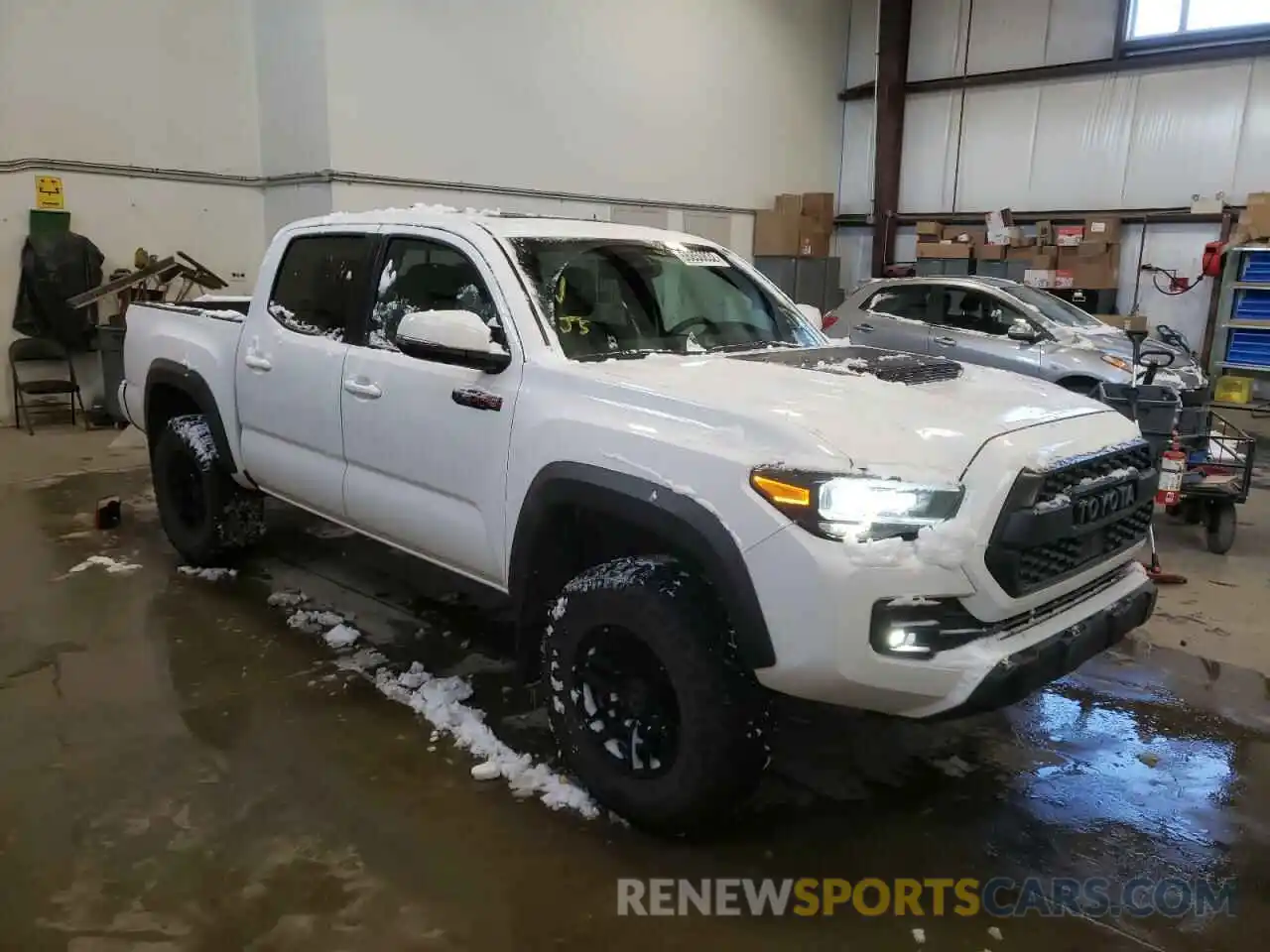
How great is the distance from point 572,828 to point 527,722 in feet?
2.20

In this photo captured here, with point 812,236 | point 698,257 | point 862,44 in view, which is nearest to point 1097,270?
point 812,236

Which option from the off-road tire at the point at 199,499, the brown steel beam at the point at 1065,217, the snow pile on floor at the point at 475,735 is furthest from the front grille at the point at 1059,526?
the brown steel beam at the point at 1065,217

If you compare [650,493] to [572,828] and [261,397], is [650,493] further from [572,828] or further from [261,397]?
[261,397]

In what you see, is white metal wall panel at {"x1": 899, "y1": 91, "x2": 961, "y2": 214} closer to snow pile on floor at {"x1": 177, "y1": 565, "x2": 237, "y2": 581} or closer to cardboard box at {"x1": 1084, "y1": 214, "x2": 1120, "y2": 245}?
cardboard box at {"x1": 1084, "y1": 214, "x2": 1120, "y2": 245}

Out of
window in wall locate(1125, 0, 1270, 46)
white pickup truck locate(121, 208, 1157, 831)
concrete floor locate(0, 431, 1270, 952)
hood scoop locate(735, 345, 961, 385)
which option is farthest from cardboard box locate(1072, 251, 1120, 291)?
hood scoop locate(735, 345, 961, 385)

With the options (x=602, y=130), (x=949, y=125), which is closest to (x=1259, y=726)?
(x=602, y=130)

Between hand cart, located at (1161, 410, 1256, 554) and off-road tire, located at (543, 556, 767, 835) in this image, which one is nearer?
off-road tire, located at (543, 556, 767, 835)

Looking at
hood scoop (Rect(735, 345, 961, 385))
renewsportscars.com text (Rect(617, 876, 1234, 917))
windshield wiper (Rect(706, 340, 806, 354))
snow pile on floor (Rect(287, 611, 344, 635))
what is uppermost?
windshield wiper (Rect(706, 340, 806, 354))

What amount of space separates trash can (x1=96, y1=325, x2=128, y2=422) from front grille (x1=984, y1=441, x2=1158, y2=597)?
28.1ft

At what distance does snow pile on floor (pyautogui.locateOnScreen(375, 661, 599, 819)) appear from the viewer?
2.92 meters

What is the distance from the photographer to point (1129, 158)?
41.5ft

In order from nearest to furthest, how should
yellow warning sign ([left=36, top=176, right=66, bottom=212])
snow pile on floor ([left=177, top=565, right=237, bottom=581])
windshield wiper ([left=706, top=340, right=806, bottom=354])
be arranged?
1. windshield wiper ([left=706, top=340, right=806, bottom=354])
2. snow pile on floor ([left=177, top=565, right=237, bottom=581])
3. yellow warning sign ([left=36, top=176, right=66, bottom=212])

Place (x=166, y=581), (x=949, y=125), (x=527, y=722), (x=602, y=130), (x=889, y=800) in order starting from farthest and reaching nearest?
(x=949, y=125) < (x=602, y=130) < (x=166, y=581) < (x=527, y=722) < (x=889, y=800)

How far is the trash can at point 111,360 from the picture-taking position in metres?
8.75
